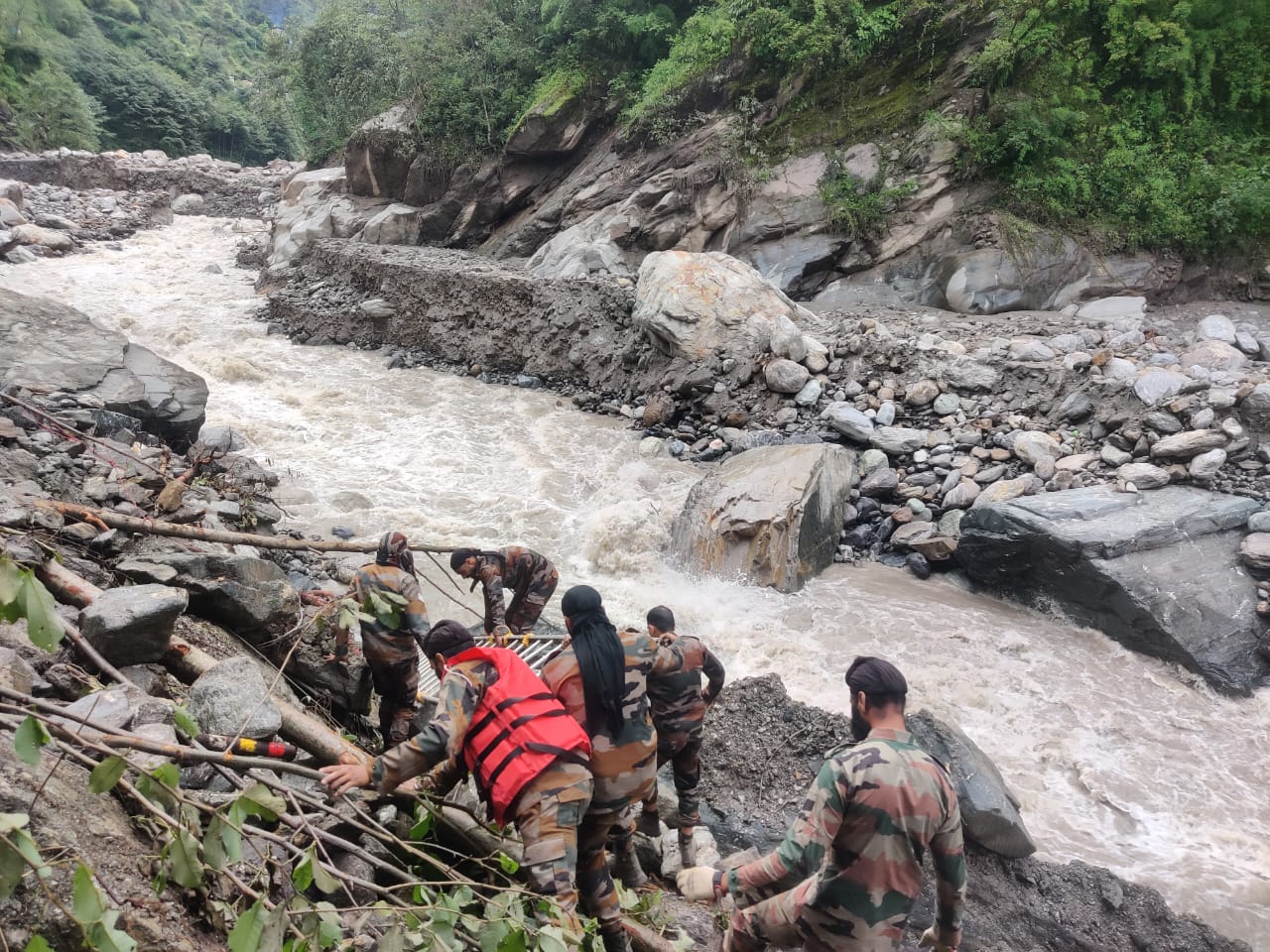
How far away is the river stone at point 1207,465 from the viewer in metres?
6.96

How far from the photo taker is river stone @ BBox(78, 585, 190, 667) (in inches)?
126

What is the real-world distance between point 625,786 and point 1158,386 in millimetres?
7543

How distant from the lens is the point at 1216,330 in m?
9.59

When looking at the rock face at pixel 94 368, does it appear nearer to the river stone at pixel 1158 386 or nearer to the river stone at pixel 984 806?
the river stone at pixel 984 806

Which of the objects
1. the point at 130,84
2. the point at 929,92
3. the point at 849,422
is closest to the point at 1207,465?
the point at 849,422

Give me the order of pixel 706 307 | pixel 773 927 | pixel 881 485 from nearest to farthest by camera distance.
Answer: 1. pixel 773 927
2. pixel 881 485
3. pixel 706 307

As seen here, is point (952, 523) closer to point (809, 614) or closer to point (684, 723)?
point (809, 614)

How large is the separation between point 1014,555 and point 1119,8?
11.5 metres

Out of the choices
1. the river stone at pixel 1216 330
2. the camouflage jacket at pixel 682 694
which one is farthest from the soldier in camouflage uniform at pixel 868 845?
the river stone at pixel 1216 330

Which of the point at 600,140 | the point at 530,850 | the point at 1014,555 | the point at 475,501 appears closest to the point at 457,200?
the point at 600,140

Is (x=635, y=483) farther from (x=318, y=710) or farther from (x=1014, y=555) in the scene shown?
(x=318, y=710)

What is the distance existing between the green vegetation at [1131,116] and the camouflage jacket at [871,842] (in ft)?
42.1

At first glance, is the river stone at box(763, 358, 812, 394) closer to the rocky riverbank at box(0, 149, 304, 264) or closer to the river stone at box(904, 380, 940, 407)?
the river stone at box(904, 380, 940, 407)

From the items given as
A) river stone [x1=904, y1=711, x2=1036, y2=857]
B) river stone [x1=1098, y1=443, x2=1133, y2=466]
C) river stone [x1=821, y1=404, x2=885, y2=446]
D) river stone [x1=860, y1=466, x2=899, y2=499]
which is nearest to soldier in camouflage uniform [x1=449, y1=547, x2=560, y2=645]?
river stone [x1=904, y1=711, x2=1036, y2=857]
